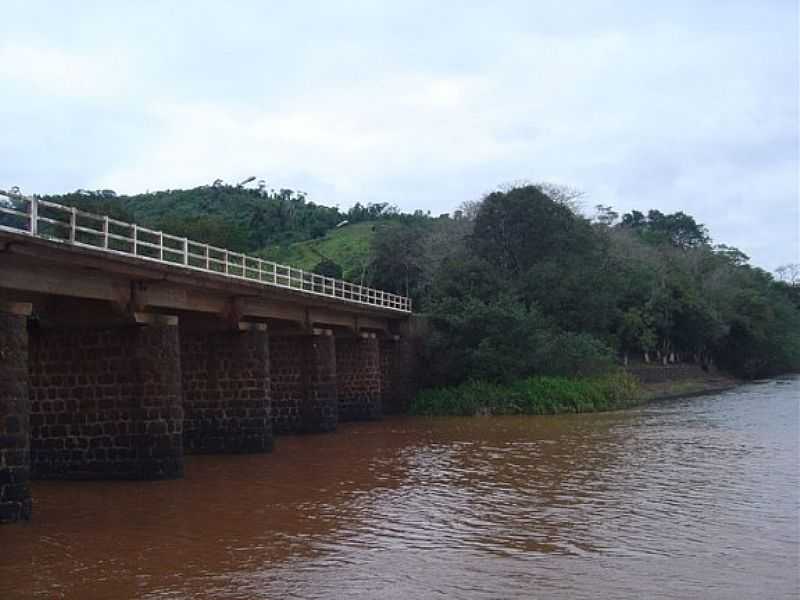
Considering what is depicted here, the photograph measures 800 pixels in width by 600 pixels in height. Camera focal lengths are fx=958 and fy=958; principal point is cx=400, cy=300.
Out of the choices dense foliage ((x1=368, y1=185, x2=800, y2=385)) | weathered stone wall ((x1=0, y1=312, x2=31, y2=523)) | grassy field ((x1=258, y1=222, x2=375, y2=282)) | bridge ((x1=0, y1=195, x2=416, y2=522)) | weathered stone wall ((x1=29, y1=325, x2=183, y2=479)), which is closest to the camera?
weathered stone wall ((x1=0, y1=312, x2=31, y2=523))

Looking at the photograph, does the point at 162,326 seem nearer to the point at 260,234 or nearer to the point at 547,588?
the point at 547,588

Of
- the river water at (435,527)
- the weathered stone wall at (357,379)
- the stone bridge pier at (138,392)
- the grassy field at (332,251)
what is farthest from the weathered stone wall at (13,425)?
A: the grassy field at (332,251)

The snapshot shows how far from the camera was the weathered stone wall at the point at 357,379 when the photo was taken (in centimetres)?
4369

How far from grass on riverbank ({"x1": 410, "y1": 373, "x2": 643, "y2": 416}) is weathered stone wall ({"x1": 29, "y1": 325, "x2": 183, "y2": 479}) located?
80.8 feet

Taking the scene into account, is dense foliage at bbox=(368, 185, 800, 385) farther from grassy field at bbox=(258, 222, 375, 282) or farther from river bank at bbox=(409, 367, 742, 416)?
grassy field at bbox=(258, 222, 375, 282)

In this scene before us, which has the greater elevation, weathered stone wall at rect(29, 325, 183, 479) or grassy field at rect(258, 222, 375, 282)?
grassy field at rect(258, 222, 375, 282)

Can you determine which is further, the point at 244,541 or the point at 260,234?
the point at 260,234

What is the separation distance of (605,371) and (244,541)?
126 feet

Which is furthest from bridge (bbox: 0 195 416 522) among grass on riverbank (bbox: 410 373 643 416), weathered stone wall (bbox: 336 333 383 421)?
grass on riverbank (bbox: 410 373 643 416)

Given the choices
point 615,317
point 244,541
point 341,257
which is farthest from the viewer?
point 341,257

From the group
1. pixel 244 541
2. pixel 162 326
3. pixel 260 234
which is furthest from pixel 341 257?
pixel 244 541

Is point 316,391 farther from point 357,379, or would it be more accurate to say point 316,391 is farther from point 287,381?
point 357,379

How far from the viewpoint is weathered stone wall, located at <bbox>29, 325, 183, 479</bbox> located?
2264 cm

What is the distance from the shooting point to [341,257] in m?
98.5
